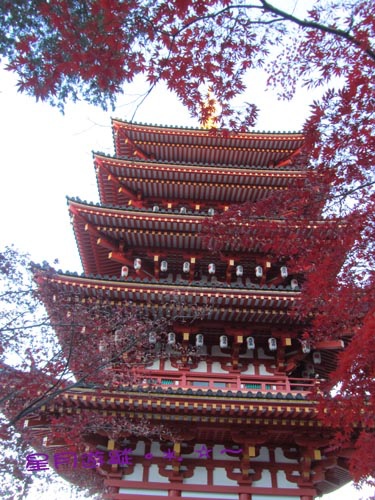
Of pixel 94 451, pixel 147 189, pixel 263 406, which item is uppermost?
pixel 147 189

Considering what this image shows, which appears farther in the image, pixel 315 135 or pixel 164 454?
pixel 164 454

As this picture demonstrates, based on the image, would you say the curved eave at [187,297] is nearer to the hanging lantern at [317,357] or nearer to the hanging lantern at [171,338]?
the hanging lantern at [171,338]

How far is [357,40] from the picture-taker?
632 centimetres

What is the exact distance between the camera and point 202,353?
12469 millimetres

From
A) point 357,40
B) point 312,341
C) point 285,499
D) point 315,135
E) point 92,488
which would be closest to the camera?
point 357,40

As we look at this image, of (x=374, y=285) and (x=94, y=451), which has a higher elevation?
(x=374, y=285)

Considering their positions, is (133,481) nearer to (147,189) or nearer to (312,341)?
(312,341)

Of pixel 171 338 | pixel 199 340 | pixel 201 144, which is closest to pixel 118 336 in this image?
pixel 171 338

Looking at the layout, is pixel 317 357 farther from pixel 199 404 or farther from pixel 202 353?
pixel 199 404

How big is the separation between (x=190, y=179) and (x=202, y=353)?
6641 millimetres

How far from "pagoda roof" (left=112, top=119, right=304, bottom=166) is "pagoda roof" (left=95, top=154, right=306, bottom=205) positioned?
2.05m

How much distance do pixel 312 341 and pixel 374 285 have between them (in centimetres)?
287

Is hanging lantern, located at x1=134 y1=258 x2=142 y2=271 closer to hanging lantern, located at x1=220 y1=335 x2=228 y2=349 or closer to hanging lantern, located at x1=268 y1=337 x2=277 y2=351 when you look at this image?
hanging lantern, located at x1=220 y1=335 x2=228 y2=349

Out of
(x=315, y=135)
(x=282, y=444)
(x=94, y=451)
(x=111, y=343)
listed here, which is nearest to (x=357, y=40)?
(x=315, y=135)
